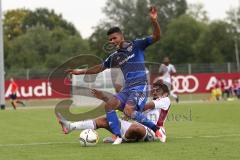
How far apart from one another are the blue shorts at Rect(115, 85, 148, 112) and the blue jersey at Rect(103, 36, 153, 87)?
0.09 meters

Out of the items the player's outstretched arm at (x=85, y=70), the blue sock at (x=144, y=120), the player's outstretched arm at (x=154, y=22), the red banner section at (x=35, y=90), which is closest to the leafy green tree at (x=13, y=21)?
the red banner section at (x=35, y=90)

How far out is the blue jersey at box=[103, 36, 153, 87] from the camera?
11.7 meters

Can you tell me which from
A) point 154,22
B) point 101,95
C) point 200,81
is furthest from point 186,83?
point 154,22

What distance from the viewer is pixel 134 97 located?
11.8 m

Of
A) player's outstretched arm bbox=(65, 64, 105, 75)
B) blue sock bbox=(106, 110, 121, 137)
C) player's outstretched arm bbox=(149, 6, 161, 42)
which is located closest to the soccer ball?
blue sock bbox=(106, 110, 121, 137)

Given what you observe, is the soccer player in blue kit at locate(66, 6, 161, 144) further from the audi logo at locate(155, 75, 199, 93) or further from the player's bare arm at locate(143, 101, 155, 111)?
the audi logo at locate(155, 75, 199, 93)

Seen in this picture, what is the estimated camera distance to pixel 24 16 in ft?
403

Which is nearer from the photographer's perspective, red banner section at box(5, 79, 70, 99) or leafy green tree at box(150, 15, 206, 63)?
A: red banner section at box(5, 79, 70, 99)

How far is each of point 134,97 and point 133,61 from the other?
2.12 feet

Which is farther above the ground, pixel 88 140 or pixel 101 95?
pixel 101 95

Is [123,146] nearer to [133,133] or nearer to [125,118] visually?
[133,133]

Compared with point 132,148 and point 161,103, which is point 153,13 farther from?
point 132,148

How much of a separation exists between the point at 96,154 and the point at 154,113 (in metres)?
2.72

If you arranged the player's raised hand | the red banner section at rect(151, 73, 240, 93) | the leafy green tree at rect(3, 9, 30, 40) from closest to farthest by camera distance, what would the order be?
the player's raised hand
the red banner section at rect(151, 73, 240, 93)
the leafy green tree at rect(3, 9, 30, 40)
